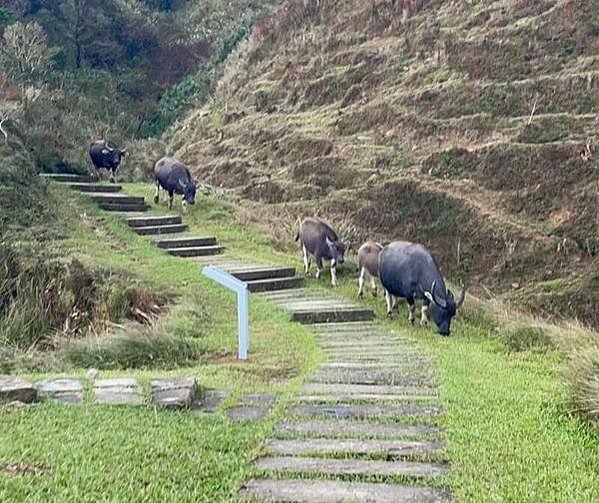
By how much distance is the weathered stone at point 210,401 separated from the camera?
5503 mm

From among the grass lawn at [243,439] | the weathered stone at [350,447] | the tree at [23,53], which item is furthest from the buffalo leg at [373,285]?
the tree at [23,53]

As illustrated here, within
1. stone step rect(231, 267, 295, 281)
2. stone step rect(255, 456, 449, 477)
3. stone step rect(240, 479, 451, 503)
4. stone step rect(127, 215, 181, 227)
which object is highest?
stone step rect(240, 479, 451, 503)

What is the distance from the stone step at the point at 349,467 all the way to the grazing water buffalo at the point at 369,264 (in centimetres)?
758

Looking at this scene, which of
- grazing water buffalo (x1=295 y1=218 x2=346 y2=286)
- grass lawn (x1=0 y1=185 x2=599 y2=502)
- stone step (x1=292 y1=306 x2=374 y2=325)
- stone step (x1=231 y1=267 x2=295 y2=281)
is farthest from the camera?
grazing water buffalo (x1=295 y1=218 x2=346 y2=286)

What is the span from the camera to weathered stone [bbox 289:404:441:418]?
17.7 ft

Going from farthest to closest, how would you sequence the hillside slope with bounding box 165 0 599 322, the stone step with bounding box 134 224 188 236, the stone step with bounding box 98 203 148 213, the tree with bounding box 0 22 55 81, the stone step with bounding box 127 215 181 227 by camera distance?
the tree with bounding box 0 22 55 81, the hillside slope with bounding box 165 0 599 322, the stone step with bounding box 98 203 148 213, the stone step with bounding box 127 215 181 227, the stone step with bounding box 134 224 188 236

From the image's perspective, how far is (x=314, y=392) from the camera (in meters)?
6.11

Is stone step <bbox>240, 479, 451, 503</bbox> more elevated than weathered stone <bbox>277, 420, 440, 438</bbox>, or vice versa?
stone step <bbox>240, 479, 451, 503</bbox>

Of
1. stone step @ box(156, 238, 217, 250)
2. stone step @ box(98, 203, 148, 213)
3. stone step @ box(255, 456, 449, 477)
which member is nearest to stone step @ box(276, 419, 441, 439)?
stone step @ box(255, 456, 449, 477)

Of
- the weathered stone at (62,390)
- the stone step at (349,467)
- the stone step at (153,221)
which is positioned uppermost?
the stone step at (349,467)

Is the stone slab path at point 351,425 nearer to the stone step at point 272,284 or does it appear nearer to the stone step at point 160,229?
the stone step at point 272,284

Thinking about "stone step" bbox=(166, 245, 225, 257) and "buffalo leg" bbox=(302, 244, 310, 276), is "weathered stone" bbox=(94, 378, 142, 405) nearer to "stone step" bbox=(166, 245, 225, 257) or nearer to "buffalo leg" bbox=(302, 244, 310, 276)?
"buffalo leg" bbox=(302, 244, 310, 276)

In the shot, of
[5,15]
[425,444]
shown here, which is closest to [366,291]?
[425,444]

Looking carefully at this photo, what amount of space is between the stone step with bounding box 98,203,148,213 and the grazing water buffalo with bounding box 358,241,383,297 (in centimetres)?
660
